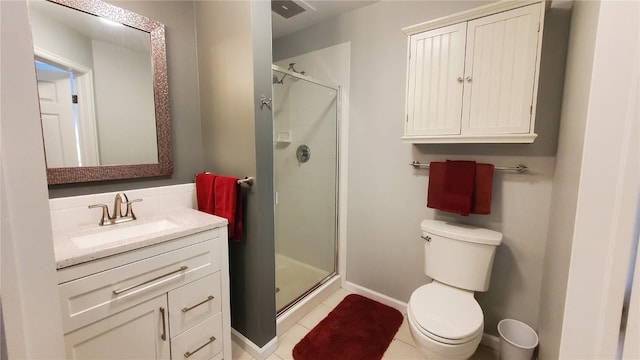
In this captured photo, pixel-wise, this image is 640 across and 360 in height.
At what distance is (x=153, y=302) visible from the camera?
3.81ft

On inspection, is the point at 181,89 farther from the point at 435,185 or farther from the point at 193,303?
the point at 435,185

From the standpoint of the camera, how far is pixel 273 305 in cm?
165

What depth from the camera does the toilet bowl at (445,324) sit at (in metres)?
1.22

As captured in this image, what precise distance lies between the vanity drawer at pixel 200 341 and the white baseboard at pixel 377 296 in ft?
4.04

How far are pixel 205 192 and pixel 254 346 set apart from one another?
102 centimetres

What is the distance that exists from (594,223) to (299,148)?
2.03 metres

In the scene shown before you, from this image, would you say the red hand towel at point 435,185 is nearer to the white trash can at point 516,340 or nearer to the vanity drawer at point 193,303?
the white trash can at point 516,340

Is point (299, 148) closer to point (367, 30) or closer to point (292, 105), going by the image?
point (292, 105)

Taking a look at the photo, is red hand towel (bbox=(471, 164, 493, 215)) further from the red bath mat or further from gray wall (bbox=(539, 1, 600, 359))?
the red bath mat

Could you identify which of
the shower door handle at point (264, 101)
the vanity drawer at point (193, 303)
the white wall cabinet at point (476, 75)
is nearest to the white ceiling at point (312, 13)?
the white wall cabinet at point (476, 75)

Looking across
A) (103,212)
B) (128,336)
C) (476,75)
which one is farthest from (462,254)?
(103,212)

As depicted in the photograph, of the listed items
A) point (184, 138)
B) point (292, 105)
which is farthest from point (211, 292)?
point (292, 105)

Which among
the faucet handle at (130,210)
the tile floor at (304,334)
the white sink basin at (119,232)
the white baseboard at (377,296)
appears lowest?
the tile floor at (304,334)

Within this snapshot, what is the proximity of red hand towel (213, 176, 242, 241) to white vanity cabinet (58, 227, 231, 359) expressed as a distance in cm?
9
